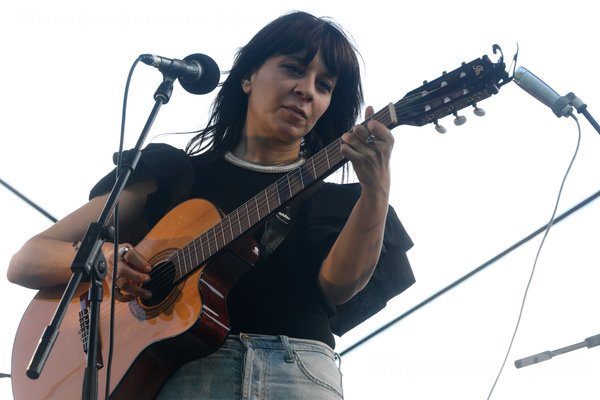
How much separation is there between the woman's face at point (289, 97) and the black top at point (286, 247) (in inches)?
4.8

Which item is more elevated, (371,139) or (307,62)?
(307,62)

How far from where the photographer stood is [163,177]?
2031mm

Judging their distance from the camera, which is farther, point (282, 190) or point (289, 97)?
point (289, 97)

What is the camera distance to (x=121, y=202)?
2.08 metres

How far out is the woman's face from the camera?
2.01 meters

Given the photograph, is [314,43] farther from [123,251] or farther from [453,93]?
[123,251]

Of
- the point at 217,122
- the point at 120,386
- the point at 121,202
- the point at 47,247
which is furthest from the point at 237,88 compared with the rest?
the point at 120,386

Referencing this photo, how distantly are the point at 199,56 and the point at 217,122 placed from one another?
0.42 metres

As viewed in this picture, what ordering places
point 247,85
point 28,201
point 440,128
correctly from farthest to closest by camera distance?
point 28,201, point 247,85, point 440,128

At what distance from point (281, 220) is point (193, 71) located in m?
0.39

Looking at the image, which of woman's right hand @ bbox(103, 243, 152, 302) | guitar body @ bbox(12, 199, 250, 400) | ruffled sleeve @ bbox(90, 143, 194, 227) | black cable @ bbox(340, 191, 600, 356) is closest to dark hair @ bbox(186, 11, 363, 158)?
ruffled sleeve @ bbox(90, 143, 194, 227)

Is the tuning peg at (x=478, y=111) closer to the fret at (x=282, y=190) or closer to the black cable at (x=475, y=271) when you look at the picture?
the fret at (x=282, y=190)

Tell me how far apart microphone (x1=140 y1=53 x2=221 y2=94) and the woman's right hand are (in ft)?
1.30

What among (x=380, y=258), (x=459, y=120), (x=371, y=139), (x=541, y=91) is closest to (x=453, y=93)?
(x=459, y=120)
